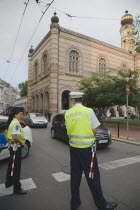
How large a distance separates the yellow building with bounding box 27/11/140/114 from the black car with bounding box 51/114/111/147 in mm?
13109

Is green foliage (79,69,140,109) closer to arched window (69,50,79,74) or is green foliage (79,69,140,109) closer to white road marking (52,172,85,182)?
arched window (69,50,79,74)

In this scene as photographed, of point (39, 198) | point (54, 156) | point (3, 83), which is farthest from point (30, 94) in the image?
point (3, 83)

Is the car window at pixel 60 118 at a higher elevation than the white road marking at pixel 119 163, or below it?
higher

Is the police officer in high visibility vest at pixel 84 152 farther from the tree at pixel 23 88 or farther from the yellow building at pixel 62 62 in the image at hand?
the tree at pixel 23 88

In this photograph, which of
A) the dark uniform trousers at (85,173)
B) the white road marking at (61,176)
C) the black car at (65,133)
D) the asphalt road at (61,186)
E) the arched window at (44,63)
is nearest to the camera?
the dark uniform trousers at (85,173)

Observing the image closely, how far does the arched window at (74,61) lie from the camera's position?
24.6 metres

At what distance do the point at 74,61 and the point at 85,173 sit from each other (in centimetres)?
2396

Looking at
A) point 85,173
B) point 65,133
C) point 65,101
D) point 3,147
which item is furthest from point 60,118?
point 65,101

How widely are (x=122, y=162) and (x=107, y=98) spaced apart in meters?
10.1

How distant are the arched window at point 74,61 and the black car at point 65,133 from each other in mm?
16883

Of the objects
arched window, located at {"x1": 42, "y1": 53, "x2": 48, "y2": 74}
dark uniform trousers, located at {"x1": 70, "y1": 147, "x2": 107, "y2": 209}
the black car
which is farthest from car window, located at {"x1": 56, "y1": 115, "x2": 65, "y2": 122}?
arched window, located at {"x1": 42, "y1": 53, "x2": 48, "y2": 74}

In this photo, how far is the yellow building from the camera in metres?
22.6

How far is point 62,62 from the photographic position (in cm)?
2350

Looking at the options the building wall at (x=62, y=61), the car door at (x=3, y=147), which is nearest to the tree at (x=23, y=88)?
the building wall at (x=62, y=61)
